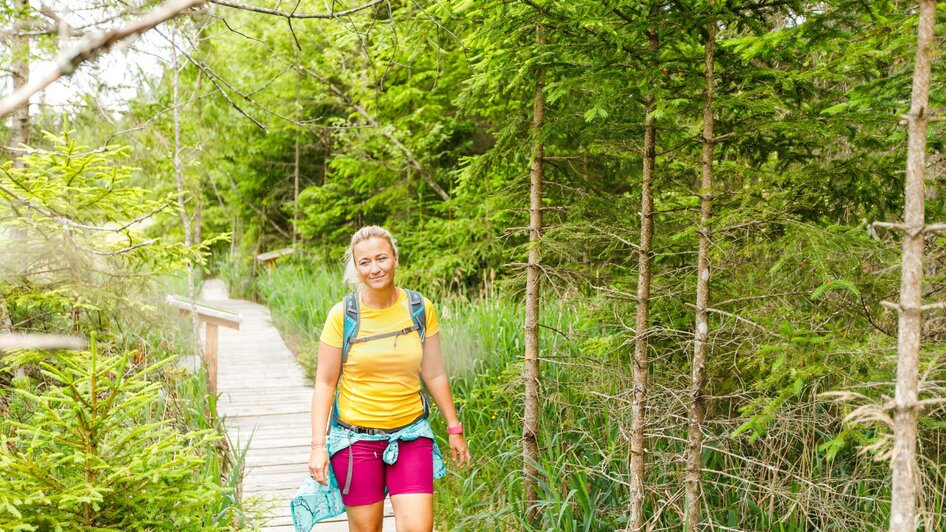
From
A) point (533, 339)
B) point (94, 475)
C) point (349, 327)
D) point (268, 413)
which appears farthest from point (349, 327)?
point (268, 413)

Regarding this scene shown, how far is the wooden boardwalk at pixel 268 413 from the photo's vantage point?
487cm

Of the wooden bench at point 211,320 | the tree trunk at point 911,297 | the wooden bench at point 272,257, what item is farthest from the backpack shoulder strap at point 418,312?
the wooden bench at point 272,257

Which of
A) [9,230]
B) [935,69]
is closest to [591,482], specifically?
[935,69]

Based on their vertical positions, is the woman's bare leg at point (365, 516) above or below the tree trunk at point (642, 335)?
below

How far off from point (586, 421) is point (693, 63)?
2186 mm

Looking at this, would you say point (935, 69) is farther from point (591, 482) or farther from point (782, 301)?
point (591, 482)

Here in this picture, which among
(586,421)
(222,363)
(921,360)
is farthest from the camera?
(222,363)

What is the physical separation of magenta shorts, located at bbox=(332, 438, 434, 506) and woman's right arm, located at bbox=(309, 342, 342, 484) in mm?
94

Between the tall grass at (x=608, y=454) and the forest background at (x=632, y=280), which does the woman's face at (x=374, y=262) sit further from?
the tall grass at (x=608, y=454)

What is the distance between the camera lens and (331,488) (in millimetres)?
3186

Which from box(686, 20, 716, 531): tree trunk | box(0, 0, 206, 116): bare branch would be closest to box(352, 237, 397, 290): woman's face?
box(686, 20, 716, 531): tree trunk

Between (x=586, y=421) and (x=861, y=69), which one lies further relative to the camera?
(x=586, y=421)

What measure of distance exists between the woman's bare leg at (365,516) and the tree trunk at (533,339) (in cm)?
108

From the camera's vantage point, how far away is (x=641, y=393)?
3244 mm
